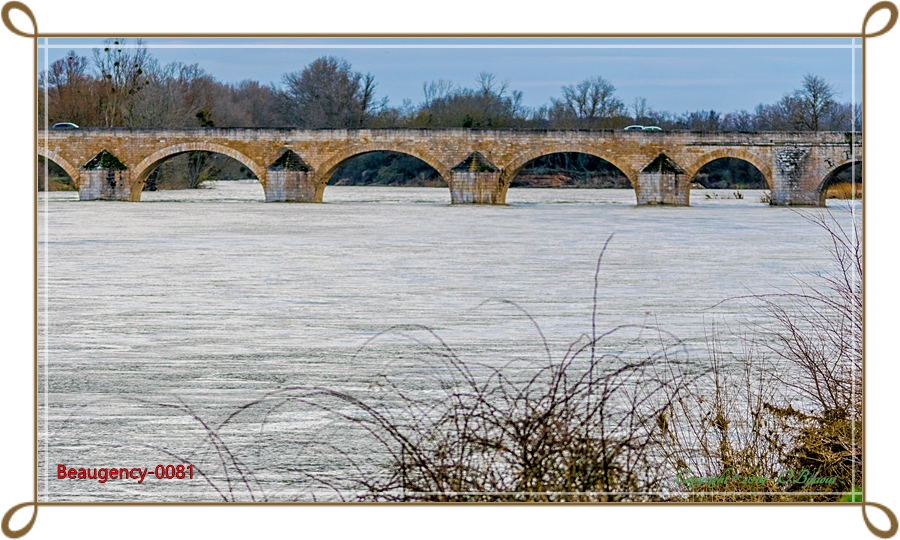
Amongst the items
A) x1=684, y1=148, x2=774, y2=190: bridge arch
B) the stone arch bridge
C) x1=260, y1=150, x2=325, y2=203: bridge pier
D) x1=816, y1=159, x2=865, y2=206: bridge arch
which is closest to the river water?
x1=816, y1=159, x2=865, y2=206: bridge arch

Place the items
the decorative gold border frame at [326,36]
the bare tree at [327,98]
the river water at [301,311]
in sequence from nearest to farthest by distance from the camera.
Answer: the decorative gold border frame at [326,36] → the river water at [301,311] → the bare tree at [327,98]

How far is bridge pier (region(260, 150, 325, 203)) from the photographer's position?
26.1 meters

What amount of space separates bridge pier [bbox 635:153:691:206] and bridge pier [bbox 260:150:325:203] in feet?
24.2

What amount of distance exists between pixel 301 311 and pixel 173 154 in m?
19.1

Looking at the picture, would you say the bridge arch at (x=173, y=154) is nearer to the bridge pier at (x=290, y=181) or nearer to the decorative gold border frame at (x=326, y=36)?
the bridge pier at (x=290, y=181)

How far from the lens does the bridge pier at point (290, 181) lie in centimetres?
2606

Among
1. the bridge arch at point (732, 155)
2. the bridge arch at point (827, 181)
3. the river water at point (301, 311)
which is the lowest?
the river water at point (301, 311)

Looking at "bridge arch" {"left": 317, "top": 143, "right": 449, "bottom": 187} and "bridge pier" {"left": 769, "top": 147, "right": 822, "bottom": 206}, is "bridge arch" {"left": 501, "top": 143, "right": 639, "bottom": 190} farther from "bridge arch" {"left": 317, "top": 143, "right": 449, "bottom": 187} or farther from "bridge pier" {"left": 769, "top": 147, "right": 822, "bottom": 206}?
"bridge pier" {"left": 769, "top": 147, "right": 822, "bottom": 206}

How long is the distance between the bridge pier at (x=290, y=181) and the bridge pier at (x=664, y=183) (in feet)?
24.2

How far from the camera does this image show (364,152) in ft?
86.5

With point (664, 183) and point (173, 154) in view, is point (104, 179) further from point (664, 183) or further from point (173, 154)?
point (664, 183)

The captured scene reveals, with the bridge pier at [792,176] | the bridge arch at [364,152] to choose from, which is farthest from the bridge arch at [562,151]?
the bridge pier at [792,176]

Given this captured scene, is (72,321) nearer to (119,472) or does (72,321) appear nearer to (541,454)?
(119,472)

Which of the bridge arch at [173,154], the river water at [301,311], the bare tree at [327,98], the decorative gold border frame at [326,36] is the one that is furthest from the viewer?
the bridge arch at [173,154]
